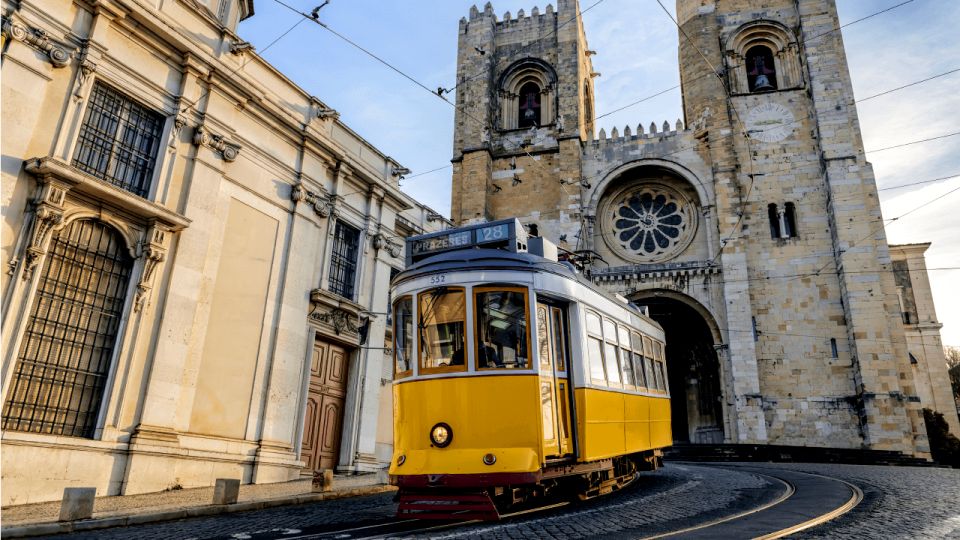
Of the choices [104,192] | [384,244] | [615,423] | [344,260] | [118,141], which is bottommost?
[615,423]

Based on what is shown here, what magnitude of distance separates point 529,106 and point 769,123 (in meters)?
11.5

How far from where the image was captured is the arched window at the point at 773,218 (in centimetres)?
2244

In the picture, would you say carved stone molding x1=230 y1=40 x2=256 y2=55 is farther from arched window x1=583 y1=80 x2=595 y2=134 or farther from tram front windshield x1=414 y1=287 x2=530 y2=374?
arched window x1=583 y1=80 x2=595 y2=134

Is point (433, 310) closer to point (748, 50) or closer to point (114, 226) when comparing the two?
point (114, 226)

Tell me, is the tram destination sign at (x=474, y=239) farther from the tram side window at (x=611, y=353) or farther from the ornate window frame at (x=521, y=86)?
the ornate window frame at (x=521, y=86)

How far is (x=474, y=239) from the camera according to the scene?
7480 mm

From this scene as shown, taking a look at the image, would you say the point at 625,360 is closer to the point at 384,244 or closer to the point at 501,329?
the point at 501,329

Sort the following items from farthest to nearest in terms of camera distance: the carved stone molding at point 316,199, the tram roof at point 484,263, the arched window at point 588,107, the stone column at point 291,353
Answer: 1. the arched window at point 588,107
2. the carved stone molding at point 316,199
3. the stone column at point 291,353
4. the tram roof at point 484,263

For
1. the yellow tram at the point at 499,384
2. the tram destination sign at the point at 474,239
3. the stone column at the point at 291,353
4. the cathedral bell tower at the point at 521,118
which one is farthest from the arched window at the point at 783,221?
the tram destination sign at the point at 474,239

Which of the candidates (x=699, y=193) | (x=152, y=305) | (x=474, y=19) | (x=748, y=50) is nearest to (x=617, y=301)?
(x=152, y=305)

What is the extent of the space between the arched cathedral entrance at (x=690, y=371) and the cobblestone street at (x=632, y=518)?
15.2 m

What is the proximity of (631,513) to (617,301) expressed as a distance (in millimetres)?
3113

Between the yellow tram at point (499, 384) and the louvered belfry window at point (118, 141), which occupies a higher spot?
the louvered belfry window at point (118, 141)

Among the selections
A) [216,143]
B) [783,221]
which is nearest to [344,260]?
[216,143]
